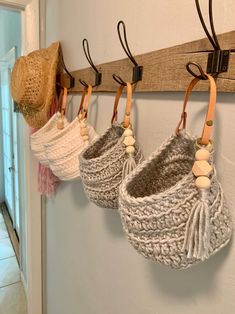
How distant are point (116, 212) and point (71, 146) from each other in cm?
20

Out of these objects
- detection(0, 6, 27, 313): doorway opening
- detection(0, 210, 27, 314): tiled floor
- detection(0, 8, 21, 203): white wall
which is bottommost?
detection(0, 210, 27, 314): tiled floor

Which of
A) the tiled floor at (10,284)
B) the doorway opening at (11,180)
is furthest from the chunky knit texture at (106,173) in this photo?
the tiled floor at (10,284)

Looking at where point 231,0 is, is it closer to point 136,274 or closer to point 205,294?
point 205,294

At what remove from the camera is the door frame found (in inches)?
43.8

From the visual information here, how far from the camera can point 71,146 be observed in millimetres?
674

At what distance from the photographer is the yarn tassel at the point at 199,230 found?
0.31 m

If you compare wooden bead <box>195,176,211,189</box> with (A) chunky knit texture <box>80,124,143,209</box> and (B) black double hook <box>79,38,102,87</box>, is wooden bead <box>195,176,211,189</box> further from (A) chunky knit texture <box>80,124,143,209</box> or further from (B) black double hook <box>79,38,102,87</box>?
(B) black double hook <box>79,38,102,87</box>

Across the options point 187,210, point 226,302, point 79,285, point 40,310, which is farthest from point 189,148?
point 40,310

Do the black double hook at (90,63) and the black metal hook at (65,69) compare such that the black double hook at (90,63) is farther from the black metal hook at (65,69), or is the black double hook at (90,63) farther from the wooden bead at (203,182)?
the wooden bead at (203,182)

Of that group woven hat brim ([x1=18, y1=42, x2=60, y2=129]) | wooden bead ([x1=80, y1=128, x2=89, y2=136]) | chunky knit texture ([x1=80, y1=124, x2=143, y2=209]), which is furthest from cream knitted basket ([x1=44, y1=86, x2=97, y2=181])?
woven hat brim ([x1=18, y1=42, x2=60, y2=129])

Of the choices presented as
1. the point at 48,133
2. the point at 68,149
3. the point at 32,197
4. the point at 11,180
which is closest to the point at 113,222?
the point at 68,149

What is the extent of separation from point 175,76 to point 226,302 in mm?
363

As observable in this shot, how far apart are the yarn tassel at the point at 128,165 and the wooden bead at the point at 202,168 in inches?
6.4

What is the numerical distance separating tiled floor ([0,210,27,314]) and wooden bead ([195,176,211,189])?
189cm
